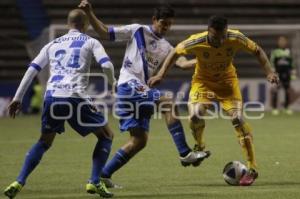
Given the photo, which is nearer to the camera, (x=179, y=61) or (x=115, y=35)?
(x=115, y=35)

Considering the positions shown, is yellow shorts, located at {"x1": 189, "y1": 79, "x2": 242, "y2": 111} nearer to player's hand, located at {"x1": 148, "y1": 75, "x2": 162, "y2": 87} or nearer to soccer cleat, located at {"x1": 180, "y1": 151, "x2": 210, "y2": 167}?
soccer cleat, located at {"x1": 180, "y1": 151, "x2": 210, "y2": 167}

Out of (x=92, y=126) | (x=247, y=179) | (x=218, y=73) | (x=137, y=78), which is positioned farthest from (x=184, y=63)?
(x=92, y=126)

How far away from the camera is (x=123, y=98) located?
27.9 ft

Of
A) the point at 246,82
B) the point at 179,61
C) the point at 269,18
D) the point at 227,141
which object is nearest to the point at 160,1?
the point at 269,18

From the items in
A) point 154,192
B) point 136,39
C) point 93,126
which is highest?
point 136,39

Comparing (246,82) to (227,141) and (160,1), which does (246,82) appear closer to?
(160,1)

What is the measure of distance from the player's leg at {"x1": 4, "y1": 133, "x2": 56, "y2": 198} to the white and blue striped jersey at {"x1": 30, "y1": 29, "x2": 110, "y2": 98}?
44 centimetres

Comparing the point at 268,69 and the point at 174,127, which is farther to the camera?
the point at 174,127

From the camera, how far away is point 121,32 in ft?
28.2

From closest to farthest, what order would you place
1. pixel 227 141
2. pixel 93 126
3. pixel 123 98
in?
pixel 93 126, pixel 123 98, pixel 227 141

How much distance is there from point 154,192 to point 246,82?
1359 centimetres

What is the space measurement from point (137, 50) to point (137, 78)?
295 mm

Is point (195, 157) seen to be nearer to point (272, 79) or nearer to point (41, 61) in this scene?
point (272, 79)

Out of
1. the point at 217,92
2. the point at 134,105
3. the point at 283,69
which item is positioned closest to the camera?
the point at 134,105
